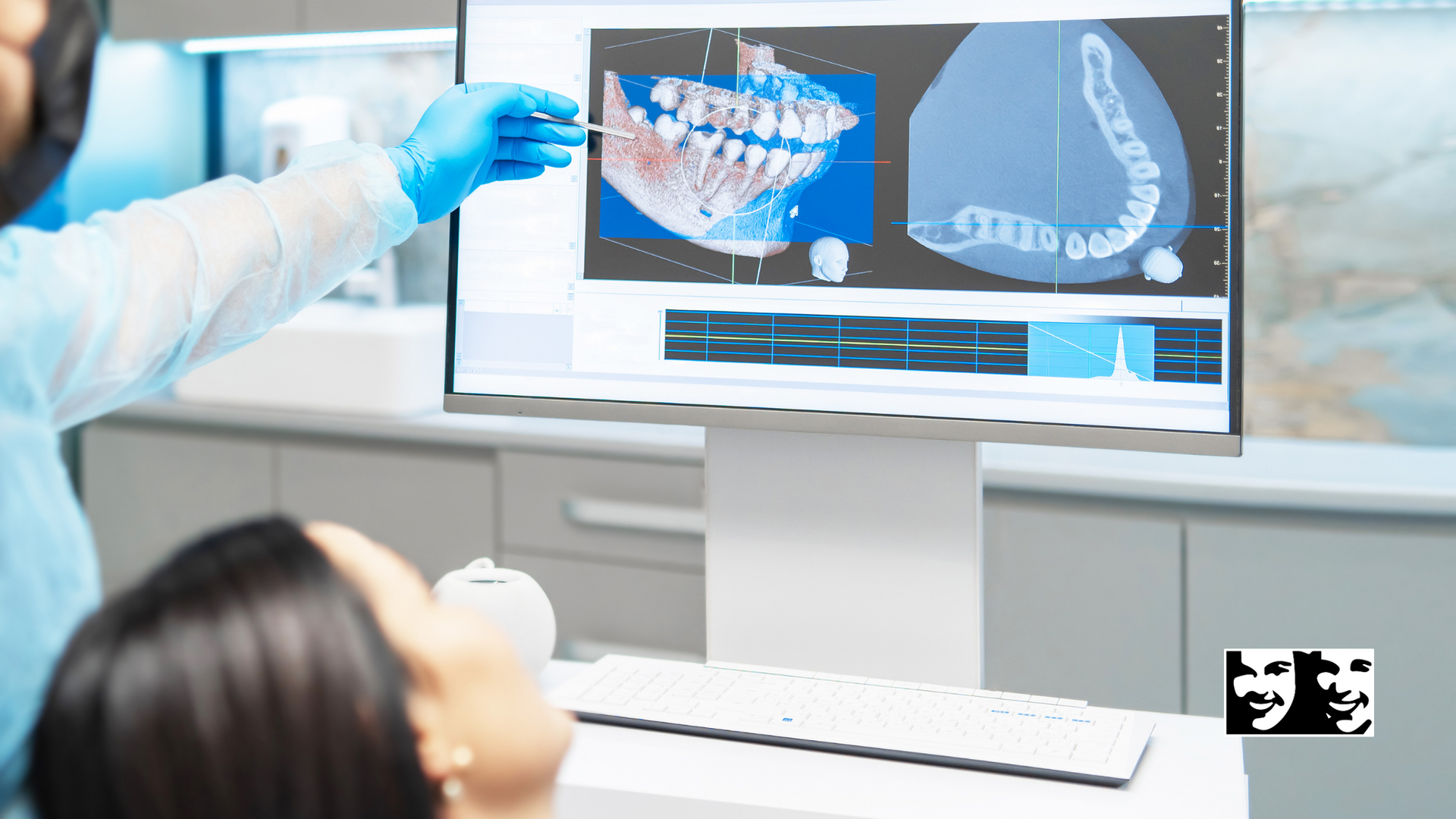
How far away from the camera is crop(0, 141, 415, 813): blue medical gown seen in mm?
590

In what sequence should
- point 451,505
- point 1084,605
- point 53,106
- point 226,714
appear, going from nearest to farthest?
point 226,714, point 53,106, point 1084,605, point 451,505

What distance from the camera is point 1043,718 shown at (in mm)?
856

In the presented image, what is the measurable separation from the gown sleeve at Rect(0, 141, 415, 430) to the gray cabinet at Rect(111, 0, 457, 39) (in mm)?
1254

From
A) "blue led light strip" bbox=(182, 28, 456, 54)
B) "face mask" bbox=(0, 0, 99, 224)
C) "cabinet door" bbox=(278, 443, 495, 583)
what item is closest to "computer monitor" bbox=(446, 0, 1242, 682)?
"face mask" bbox=(0, 0, 99, 224)

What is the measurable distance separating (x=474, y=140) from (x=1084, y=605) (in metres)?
1.16

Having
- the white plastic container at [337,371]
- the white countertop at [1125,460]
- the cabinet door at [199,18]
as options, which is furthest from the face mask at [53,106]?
the cabinet door at [199,18]

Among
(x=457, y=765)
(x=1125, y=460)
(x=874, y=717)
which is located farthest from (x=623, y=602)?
(x=457, y=765)

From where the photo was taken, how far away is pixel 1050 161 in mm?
880

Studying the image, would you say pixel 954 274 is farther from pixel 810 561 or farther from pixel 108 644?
pixel 108 644

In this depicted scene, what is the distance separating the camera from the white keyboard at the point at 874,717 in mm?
798

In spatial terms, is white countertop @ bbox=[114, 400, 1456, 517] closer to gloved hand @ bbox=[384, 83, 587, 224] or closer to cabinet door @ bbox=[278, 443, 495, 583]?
cabinet door @ bbox=[278, 443, 495, 583]

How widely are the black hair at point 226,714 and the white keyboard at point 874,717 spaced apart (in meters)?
0.45

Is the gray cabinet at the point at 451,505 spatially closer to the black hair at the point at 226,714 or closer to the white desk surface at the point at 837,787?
the white desk surface at the point at 837,787

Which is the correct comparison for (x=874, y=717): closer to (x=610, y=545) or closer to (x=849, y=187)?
(x=849, y=187)
